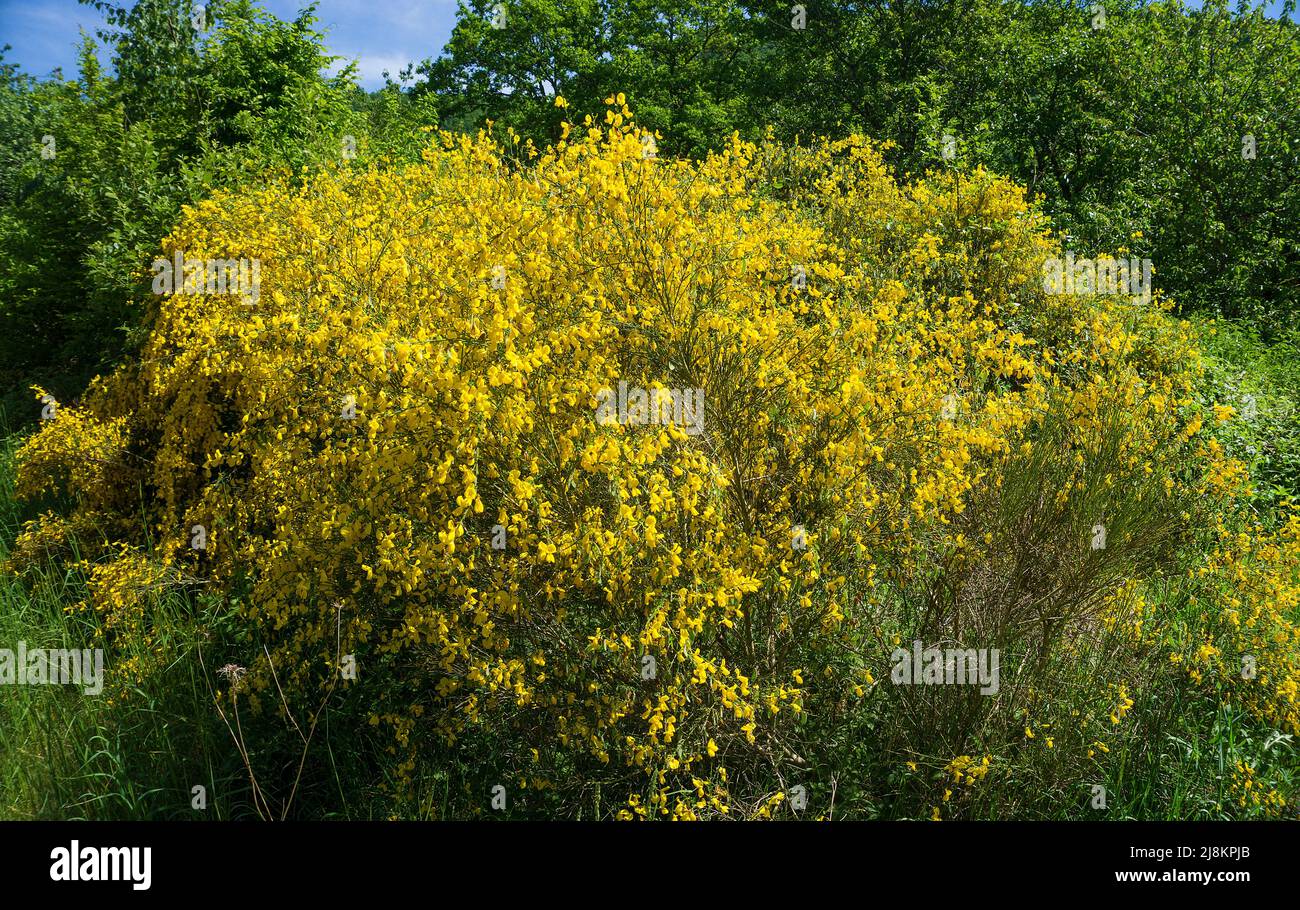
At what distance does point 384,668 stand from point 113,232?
5.25 metres

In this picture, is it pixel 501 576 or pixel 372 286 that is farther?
pixel 372 286

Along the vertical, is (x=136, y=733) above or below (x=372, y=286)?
below

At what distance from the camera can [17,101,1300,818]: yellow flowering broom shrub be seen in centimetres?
288

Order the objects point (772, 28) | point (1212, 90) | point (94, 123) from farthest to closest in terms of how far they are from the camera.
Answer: point (772, 28) → point (1212, 90) → point (94, 123)

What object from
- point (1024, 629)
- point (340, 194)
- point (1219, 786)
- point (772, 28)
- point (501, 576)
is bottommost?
point (1219, 786)

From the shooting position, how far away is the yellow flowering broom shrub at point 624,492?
2879 mm

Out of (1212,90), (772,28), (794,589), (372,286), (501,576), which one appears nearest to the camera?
(501,576)

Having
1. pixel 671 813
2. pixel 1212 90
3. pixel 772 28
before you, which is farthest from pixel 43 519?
pixel 772 28

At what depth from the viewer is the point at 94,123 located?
850 cm

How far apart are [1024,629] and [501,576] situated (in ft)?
6.88

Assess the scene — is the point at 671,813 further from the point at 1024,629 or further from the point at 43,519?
the point at 43,519

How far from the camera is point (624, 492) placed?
2.75 meters

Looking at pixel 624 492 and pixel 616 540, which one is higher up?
pixel 624 492
